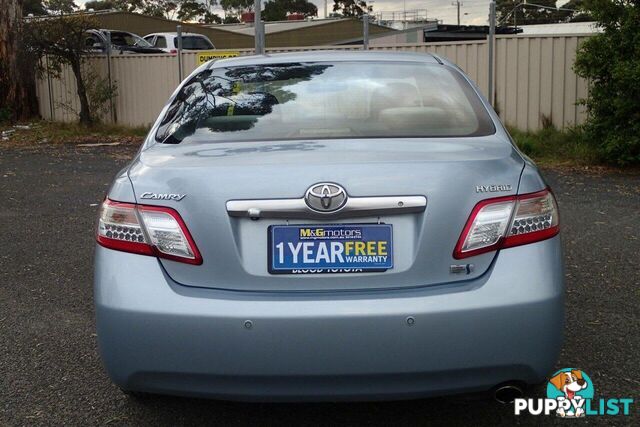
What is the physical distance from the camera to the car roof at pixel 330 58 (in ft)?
12.7

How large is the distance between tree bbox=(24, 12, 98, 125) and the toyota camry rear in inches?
572

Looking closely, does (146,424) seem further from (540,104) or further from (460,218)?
(540,104)

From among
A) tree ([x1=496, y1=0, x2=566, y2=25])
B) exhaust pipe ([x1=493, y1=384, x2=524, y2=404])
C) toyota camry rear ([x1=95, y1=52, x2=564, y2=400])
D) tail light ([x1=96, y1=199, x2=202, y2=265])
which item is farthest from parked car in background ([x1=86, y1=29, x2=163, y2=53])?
tree ([x1=496, y1=0, x2=566, y2=25])

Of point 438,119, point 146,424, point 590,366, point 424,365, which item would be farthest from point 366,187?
point 590,366

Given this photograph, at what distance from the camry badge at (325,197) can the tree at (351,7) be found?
7412 centimetres

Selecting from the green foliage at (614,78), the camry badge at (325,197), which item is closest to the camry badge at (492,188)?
the camry badge at (325,197)

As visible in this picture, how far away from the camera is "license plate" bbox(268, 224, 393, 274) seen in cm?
262

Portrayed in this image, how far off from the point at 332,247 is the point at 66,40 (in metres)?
15.1

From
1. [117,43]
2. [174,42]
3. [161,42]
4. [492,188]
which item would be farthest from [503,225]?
[161,42]

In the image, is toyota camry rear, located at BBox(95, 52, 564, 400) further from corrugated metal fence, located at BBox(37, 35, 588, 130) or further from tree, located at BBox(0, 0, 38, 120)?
tree, located at BBox(0, 0, 38, 120)

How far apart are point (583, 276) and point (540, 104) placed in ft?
22.8

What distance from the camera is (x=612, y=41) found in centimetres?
957

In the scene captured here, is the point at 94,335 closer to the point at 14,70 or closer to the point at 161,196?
the point at 161,196

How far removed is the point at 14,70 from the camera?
57.4 ft
